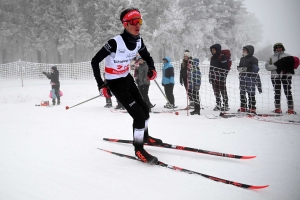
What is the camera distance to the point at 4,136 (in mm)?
4914

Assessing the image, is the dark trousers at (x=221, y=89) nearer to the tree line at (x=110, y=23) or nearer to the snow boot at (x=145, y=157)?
the snow boot at (x=145, y=157)

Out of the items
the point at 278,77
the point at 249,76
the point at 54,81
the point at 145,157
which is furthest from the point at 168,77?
the point at 54,81

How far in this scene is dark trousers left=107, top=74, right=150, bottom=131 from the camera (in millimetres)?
3506

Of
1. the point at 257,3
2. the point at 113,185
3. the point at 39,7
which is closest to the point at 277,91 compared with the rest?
the point at 113,185

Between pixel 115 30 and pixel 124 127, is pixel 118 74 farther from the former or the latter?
pixel 115 30

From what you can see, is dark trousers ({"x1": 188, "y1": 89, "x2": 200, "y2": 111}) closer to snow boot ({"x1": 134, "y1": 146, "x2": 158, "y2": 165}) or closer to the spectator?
the spectator

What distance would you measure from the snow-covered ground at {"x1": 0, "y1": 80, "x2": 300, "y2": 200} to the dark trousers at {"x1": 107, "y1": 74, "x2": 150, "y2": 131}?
686 mm

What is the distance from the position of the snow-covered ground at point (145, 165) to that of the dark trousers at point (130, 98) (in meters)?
0.69

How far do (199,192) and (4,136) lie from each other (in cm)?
463

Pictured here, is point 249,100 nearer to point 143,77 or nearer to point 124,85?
point 143,77

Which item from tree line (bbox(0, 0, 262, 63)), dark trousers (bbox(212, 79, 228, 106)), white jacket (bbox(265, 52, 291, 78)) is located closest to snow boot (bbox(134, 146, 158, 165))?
dark trousers (bbox(212, 79, 228, 106))

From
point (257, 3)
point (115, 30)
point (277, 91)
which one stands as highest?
point (257, 3)

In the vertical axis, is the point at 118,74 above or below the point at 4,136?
above

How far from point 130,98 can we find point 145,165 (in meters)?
1.09
